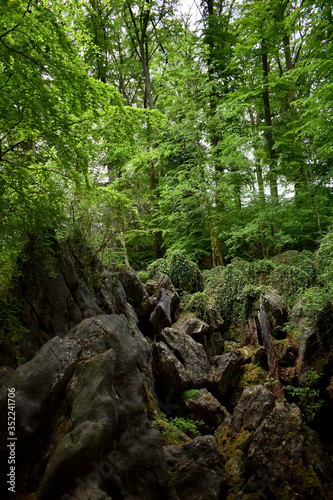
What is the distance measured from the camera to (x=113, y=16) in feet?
50.5

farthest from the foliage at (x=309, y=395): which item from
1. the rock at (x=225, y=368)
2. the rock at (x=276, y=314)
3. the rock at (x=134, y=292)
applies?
the rock at (x=134, y=292)

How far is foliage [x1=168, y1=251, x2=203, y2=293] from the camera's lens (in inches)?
428

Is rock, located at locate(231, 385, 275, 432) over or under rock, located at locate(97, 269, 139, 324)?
under

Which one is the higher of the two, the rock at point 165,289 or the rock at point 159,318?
the rock at point 165,289

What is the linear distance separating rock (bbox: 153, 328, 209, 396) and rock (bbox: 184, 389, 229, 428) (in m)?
0.42

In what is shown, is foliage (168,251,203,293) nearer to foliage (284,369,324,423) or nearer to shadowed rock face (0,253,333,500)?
shadowed rock face (0,253,333,500)

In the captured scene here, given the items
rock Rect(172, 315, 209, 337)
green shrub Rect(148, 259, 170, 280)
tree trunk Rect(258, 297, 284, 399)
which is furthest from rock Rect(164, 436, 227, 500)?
green shrub Rect(148, 259, 170, 280)

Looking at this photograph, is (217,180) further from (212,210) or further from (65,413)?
(65,413)

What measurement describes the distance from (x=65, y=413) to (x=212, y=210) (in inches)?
398

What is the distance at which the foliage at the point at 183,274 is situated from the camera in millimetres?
10859

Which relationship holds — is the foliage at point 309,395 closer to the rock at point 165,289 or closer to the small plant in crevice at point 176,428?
the small plant in crevice at point 176,428

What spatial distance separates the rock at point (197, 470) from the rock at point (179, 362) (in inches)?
82.8

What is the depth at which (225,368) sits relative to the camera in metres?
7.17

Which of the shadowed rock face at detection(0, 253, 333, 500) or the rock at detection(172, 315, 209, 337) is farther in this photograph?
the rock at detection(172, 315, 209, 337)
